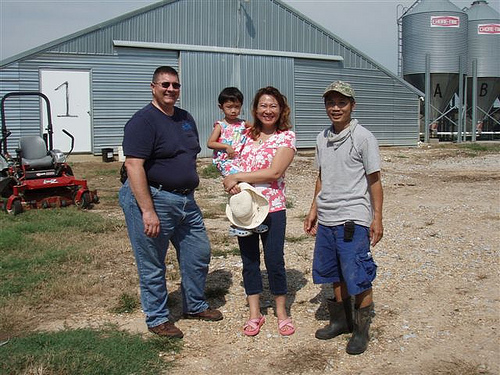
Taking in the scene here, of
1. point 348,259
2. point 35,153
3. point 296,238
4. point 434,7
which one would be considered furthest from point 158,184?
point 434,7

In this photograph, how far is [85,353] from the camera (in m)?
3.67

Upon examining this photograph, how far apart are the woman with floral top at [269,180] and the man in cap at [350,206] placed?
31cm

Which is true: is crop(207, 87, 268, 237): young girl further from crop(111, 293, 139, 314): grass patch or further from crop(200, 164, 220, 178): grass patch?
crop(200, 164, 220, 178): grass patch

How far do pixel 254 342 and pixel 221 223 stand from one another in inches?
187

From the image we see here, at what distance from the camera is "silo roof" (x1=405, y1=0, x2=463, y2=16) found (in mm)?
30672

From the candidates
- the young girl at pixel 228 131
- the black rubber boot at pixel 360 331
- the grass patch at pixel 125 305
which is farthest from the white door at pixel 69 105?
the black rubber boot at pixel 360 331

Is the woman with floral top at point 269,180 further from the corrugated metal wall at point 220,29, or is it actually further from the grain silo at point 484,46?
the grain silo at point 484,46

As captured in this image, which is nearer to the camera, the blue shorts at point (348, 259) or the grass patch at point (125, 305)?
the blue shorts at point (348, 259)

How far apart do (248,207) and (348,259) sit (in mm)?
771

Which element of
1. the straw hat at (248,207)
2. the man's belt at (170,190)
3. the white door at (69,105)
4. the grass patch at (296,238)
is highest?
the white door at (69,105)

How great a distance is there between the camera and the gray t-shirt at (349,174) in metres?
3.82

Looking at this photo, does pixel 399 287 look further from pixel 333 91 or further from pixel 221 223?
pixel 221 223

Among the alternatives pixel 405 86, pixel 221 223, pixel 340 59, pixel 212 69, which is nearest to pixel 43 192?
pixel 221 223

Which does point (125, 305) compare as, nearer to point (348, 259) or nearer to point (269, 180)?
point (269, 180)
